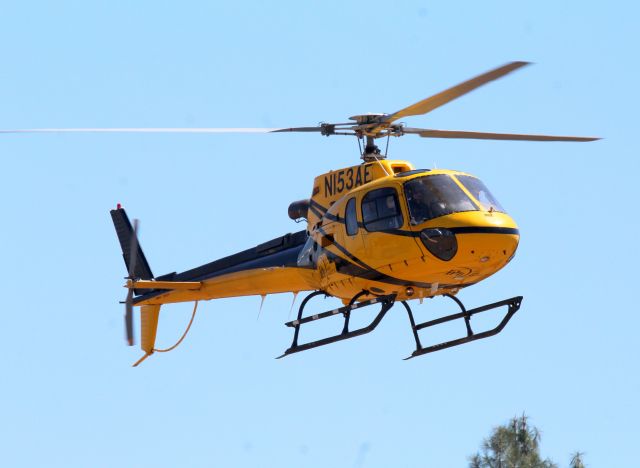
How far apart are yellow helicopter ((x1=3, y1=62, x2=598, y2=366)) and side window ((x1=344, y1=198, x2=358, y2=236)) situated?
0.06 ft

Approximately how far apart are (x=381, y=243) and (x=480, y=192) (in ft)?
6.14

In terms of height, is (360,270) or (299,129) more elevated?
(299,129)

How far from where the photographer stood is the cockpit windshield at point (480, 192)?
85.8ft

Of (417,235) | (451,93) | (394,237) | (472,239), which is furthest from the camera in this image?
(394,237)

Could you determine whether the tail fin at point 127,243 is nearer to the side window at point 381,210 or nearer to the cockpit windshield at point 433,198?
the side window at point 381,210

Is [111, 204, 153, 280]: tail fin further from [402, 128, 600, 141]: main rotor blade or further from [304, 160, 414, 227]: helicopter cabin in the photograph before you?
[402, 128, 600, 141]: main rotor blade

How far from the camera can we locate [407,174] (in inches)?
1045

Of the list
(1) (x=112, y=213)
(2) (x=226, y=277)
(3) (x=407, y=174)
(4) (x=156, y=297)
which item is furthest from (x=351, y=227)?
(1) (x=112, y=213)

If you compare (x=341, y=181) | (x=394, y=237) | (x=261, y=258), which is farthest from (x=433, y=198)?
(x=261, y=258)

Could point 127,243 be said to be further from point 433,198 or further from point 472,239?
point 472,239

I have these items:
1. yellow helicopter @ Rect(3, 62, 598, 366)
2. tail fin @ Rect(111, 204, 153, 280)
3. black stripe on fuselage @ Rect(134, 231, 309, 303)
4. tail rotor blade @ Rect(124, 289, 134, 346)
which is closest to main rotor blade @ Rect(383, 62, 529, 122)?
yellow helicopter @ Rect(3, 62, 598, 366)

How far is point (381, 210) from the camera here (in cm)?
2638

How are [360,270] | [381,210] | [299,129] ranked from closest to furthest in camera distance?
[381,210] < [360,270] < [299,129]

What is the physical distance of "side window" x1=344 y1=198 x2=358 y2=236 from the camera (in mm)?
26897
